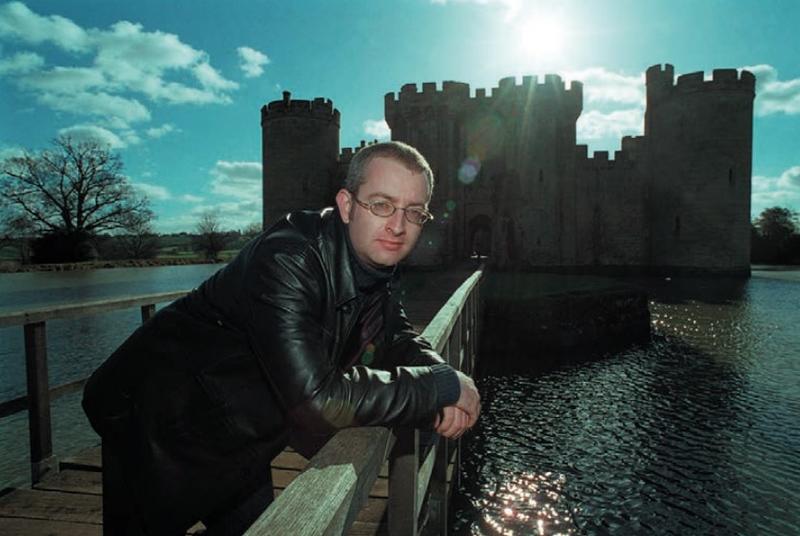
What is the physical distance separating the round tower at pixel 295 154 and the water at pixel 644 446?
21143 millimetres

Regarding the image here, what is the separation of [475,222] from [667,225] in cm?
1075

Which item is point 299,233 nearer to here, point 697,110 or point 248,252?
point 248,252

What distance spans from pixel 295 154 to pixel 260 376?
28.8 m

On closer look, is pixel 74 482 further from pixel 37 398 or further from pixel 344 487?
pixel 344 487

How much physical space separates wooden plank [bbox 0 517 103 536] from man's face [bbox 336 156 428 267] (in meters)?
2.09

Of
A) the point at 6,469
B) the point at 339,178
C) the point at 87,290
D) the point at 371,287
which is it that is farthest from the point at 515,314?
the point at 339,178

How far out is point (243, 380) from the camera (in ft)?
4.51

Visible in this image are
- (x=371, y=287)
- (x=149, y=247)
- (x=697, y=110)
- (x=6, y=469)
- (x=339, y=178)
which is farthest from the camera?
(x=149, y=247)

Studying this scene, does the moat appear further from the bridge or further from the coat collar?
the coat collar

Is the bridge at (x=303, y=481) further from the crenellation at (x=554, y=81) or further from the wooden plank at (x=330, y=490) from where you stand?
the crenellation at (x=554, y=81)

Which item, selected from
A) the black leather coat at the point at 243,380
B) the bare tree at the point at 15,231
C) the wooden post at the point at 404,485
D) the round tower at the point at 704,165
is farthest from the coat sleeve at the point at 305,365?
the bare tree at the point at 15,231

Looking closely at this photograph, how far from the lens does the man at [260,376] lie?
1.26 metres

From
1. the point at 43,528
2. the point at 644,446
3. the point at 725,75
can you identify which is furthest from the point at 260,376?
the point at 725,75

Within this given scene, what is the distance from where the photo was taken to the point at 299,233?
1.39 m
